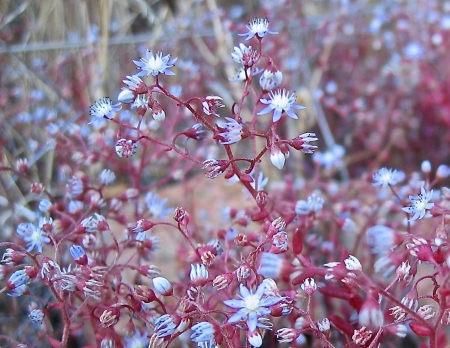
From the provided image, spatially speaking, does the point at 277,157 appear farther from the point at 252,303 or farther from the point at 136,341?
the point at 136,341

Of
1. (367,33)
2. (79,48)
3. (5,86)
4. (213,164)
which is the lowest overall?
(213,164)

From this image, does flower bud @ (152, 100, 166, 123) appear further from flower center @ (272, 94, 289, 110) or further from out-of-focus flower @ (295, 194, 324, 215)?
out-of-focus flower @ (295, 194, 324, 215)

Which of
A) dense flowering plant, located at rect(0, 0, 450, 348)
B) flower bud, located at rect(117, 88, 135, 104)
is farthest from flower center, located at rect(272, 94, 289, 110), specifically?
flower bud, located at rect(117, 88, 135, 104)

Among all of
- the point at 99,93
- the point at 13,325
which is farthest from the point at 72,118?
the point at 13,325

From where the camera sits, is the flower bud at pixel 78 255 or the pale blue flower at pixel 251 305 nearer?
the pale blue flower at pixel 251 305

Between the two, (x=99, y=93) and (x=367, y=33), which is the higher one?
(x=367, y=33)

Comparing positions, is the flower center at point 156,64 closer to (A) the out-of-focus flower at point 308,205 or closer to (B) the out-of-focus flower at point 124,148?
(B) the out-of-focus flower at point 124,148

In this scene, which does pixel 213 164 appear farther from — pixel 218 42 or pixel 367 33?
pixel 367 33

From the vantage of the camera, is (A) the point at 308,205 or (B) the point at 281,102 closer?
(B) the point at 281,102

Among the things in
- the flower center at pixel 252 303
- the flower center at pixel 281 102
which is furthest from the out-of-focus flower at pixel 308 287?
the flower center at pixel 281 102

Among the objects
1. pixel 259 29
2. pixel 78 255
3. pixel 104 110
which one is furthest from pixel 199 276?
pixel 259 29

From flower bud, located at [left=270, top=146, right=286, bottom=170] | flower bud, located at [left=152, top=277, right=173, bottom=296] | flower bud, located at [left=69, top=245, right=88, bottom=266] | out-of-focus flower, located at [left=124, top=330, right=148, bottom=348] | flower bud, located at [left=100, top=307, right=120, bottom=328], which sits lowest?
out-of-focus flower, located at [left=124, top=330, right=148, bottom=348]
